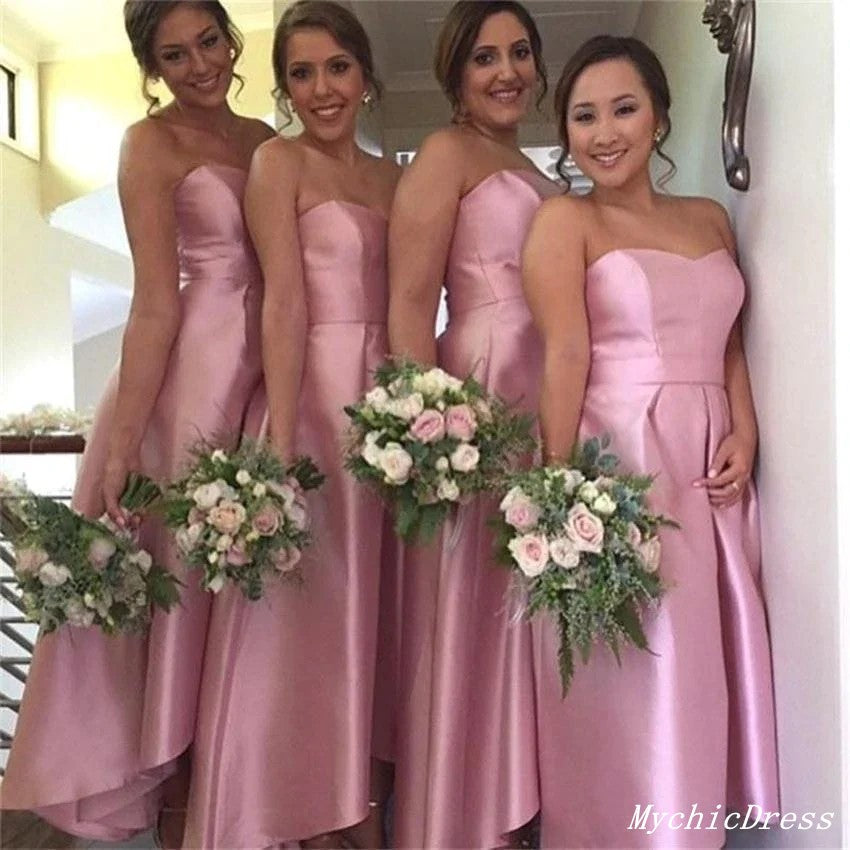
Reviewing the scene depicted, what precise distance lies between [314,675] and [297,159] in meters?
0.92

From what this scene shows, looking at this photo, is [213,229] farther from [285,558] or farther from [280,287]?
[285,558]

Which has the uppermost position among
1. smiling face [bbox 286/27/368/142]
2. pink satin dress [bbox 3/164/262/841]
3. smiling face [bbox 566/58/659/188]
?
smiling face [bbox 286/27/368/142]

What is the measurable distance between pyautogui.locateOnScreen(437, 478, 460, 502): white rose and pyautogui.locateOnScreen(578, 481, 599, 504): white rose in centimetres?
19

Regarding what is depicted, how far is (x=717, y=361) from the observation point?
5.18 feet

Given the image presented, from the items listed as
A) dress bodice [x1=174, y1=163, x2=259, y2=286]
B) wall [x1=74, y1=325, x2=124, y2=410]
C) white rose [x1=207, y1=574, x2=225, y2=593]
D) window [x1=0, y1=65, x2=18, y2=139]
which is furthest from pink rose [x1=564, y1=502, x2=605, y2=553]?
window [x1=0, y1=65, x2=18, y2=139]

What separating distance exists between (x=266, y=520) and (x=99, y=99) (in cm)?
165

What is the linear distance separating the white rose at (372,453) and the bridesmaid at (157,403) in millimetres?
428

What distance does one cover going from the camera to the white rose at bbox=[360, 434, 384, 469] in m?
1.44

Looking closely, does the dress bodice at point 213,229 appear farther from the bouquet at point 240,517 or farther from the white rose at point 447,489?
the white rose at point 447,489

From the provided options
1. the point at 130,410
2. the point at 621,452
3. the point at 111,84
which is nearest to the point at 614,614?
the point at 621,452

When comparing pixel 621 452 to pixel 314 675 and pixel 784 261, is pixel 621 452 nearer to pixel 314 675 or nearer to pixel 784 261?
pixel 784 261

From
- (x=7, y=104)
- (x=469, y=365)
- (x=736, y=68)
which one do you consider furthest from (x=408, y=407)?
(x=7, y=104)

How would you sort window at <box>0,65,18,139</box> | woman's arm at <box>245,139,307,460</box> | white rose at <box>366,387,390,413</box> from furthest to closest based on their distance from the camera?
window at <box>0,65,18,139</box>, woman's arm at <box>245,139,307,460</box>, white rose at <box>366,387,390,413</box>

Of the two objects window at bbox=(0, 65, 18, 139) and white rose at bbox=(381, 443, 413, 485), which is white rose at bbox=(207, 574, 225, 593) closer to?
white rose at bbox=(381, 443, 413, 485)
